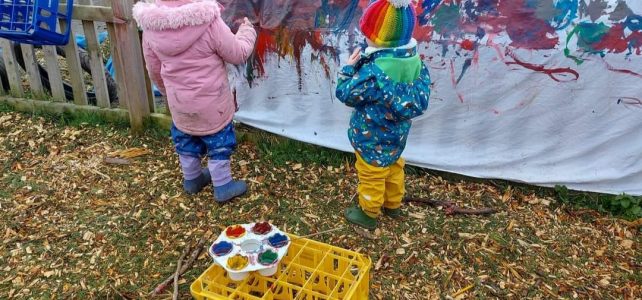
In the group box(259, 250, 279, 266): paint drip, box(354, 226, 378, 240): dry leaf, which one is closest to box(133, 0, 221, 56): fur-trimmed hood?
box(259, 250, 279, 266): paint drip

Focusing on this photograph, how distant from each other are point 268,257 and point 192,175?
4.68ft

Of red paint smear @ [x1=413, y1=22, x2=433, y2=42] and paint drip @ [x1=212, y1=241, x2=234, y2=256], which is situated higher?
red paint smear @ [x1=413, y1=22, x2=433, y2=42]

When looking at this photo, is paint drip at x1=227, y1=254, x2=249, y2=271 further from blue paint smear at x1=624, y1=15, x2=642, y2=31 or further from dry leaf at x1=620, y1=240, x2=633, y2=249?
blue paint smear at x1=624, y1=15, x2=642, y2=31

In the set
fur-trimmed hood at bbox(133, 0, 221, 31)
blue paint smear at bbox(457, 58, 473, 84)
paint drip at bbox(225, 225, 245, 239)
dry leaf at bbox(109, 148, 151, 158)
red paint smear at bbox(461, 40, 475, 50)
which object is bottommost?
dry leaf at bbox(109, 148, 151, 158)

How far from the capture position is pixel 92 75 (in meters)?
4.51

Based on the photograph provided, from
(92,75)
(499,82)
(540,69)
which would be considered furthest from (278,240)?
(92,75)

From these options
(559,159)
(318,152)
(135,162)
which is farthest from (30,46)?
(559,159)

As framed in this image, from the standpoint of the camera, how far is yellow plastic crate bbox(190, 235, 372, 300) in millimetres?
2432

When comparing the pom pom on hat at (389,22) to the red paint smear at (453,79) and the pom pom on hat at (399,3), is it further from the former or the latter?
the red paint smear at (453,79)

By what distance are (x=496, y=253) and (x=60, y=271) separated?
2.47m

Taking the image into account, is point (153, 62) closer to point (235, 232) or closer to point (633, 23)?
point (235, 232)

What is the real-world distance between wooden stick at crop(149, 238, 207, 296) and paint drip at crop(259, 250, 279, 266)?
2.65 ft

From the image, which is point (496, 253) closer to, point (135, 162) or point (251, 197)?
point (251, 197)

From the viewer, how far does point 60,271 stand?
3.08 meters
